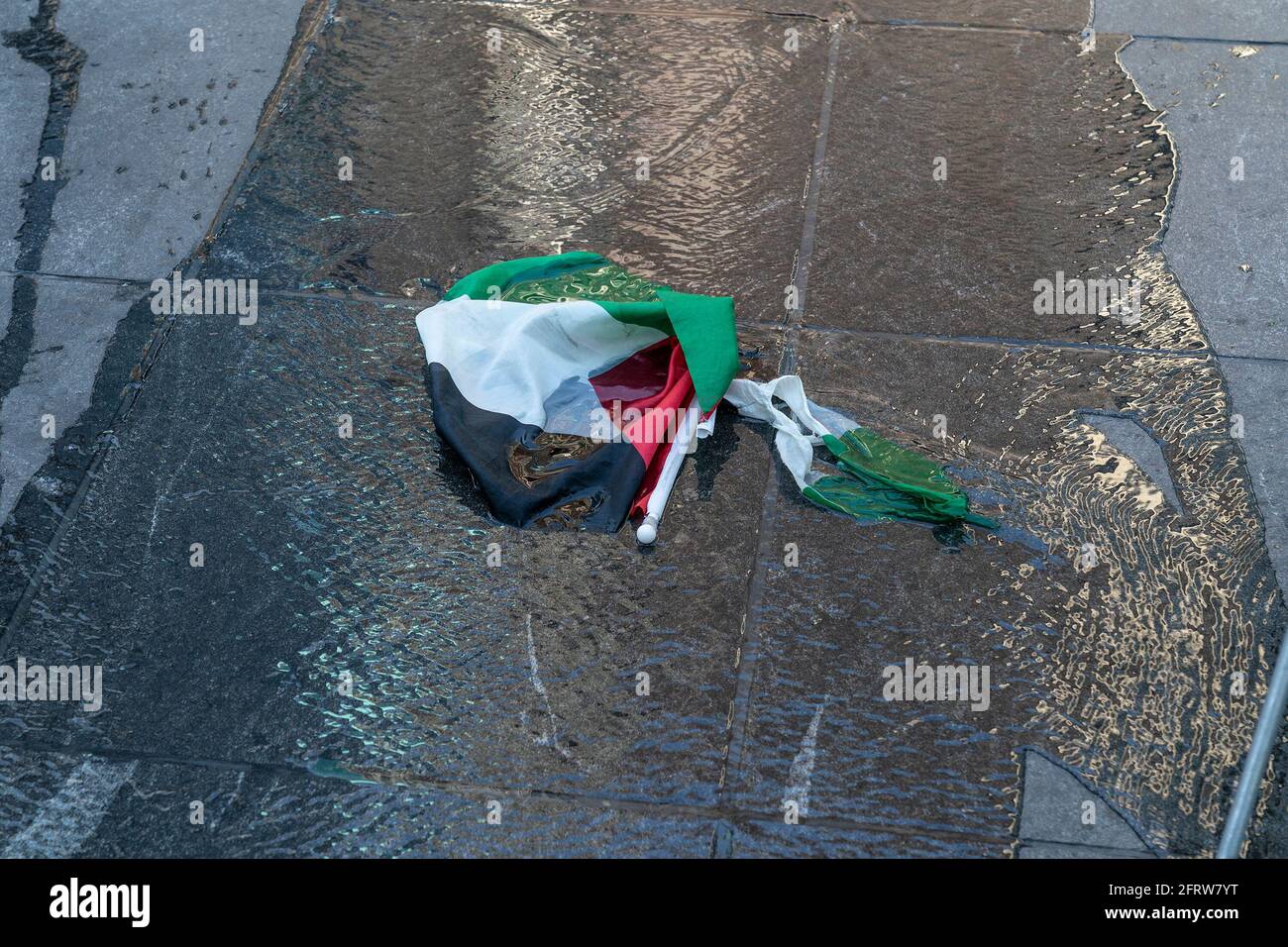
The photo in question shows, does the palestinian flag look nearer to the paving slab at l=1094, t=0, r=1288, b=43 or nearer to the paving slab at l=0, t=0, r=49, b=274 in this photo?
the paving slab at l=0, t=0, r=49, b=274

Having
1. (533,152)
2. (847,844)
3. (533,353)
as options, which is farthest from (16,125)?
(847,844)

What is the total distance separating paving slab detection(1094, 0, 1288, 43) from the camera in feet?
16.3

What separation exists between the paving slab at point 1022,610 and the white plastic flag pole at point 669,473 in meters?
0.32

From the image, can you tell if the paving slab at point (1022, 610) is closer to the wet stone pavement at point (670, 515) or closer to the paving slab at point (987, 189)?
the wet stone pavement at point (670, 515)

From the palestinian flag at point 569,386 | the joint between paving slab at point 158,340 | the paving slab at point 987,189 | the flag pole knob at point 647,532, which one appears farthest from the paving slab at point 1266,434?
the joint between paving slab at point 158,340

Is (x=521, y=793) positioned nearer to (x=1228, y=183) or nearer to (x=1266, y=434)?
(x=1266, y=434)

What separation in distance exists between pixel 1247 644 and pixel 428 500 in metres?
2.27

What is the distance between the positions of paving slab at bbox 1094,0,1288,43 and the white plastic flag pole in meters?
2.69

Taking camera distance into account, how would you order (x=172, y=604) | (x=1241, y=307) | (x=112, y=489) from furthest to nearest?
(x=1241, y=307) < (x=112, y=489) < (x=172, y=604)

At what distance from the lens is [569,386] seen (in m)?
3.80

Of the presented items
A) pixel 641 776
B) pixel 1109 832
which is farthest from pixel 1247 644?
pixel 641 776

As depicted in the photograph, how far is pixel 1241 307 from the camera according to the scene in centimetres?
404
